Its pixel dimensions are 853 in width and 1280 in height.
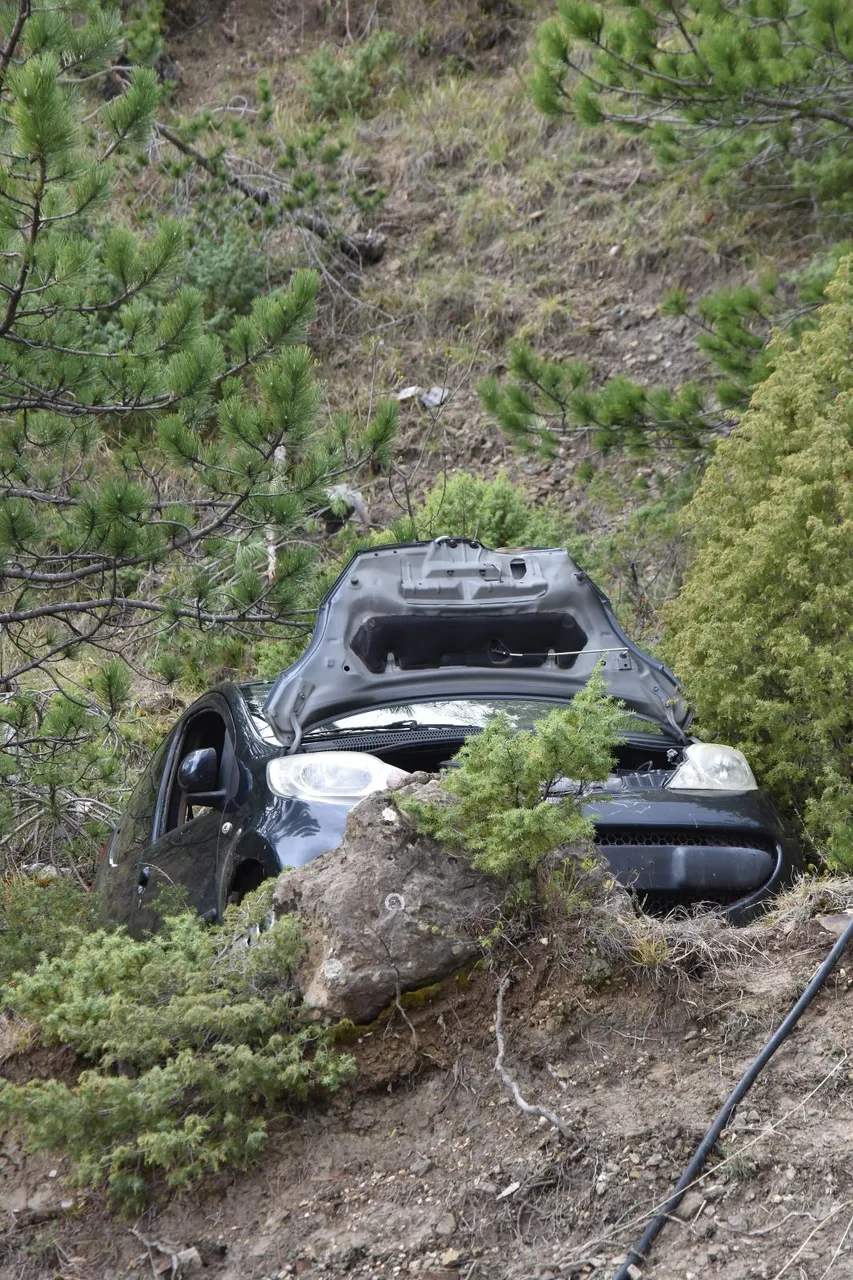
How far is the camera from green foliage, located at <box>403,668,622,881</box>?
152 inches

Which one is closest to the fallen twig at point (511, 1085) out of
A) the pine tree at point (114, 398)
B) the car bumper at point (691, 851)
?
the car bumper at point (691, 851)

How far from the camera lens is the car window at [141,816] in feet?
19.6

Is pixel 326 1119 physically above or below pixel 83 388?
below

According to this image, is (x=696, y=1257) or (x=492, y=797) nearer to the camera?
(x=696, y=1257)

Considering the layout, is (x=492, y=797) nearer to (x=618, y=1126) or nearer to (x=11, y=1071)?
(x=618, y=1126)

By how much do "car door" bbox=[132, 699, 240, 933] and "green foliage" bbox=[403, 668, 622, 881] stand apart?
1009 millimetres

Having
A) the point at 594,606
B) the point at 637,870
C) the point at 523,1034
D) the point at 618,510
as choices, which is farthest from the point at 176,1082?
the point at 618,510

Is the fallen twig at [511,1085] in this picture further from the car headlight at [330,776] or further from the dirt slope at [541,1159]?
the car headlight at [330,776]

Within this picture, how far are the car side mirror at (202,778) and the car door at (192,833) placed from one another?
0.06 feet

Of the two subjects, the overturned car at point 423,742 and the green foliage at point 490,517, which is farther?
the green foliage at point 490,517

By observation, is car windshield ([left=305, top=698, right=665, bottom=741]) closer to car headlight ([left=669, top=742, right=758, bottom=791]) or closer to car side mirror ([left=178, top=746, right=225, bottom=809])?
car headlight ([left=669, top=742, right=758, bottom=791])

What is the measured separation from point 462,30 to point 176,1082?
1738 cm

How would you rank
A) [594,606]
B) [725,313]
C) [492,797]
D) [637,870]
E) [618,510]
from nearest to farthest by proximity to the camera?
[492,797] → [637,870] → [594,606] → [725,313] → [618,510]

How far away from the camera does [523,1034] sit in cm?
379
